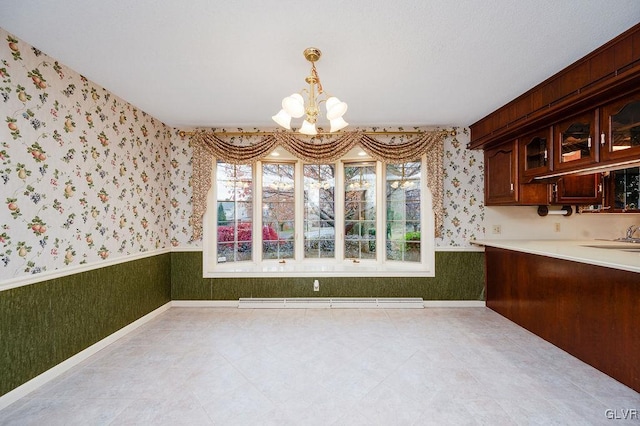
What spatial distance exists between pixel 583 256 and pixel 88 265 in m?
4.13

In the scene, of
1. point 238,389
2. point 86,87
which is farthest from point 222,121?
point 238,389

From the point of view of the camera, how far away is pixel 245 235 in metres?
3.79

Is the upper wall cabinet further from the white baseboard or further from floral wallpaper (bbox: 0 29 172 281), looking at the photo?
floral wallpaper (bbox: 0 29 172 281)

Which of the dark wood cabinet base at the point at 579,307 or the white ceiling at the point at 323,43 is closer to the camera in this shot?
the white ceiling at the point at 323,43

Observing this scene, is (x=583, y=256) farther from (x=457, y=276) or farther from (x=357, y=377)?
(x=357, y=377)

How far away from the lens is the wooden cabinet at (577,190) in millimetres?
3031

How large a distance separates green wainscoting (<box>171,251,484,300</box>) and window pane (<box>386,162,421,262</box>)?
354mm

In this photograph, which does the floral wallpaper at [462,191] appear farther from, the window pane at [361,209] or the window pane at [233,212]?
the window pane at [233,212]

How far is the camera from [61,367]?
2117mm

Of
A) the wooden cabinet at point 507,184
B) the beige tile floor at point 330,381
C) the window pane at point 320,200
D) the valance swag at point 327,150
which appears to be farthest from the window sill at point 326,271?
the wooden cabinet at point 507,184

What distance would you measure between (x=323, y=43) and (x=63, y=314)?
2.86 meters

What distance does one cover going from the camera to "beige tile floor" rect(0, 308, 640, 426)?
1.66 metres

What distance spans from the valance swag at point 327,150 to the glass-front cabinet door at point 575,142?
1175 mm

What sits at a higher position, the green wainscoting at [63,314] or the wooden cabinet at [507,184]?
the wooden cabinet at [507,184]
